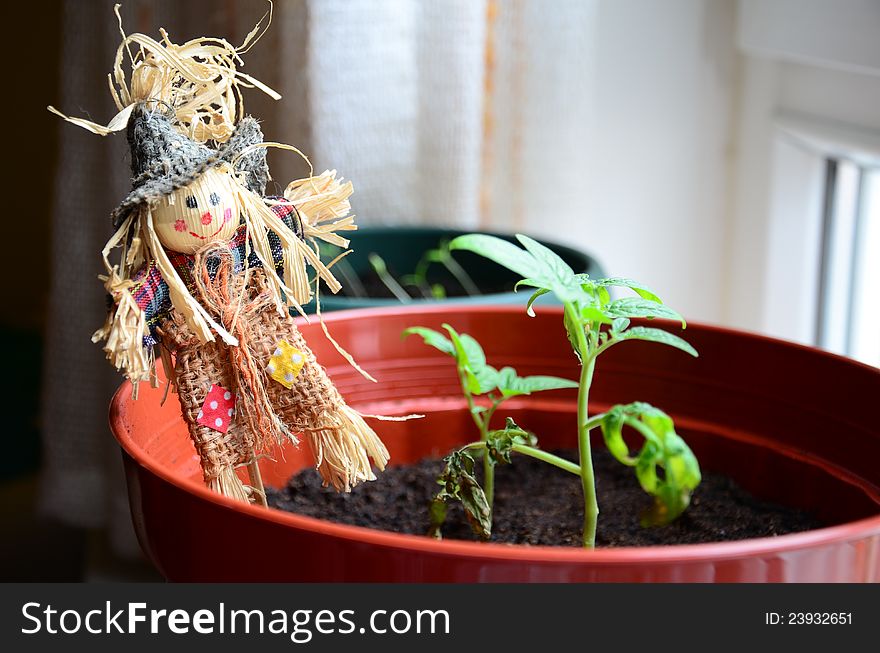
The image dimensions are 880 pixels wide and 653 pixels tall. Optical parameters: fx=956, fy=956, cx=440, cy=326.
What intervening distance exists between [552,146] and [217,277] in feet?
2.29

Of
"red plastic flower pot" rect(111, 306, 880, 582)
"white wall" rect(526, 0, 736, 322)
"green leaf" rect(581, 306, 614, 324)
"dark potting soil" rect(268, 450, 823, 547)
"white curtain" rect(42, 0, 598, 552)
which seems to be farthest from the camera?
"white wall" rect(526, 0, 736, 322)

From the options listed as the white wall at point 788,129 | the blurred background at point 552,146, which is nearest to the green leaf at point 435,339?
the blurred background at point 552,146

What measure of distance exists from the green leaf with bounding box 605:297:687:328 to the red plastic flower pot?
127mm

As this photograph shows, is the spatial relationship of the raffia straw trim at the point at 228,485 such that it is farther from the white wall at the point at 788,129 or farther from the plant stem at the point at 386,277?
the white wall at the point at 788,129

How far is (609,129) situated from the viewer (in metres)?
1.30

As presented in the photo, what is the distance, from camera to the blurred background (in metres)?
0.97

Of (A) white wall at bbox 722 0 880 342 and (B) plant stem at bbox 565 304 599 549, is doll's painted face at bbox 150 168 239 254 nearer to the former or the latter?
(B) plant stem at bbox 565 304 599 549

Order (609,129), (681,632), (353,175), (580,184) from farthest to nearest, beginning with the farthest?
(609,129), (580,184), (353,175), (681,632)

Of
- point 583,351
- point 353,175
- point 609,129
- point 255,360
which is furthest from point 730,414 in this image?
point 609,129

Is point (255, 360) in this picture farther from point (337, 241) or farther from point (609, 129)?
point (609, 129)

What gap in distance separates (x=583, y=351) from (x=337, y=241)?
0.15 meters

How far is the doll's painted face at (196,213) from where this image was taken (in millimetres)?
463

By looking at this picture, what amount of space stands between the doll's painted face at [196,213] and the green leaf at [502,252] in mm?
127

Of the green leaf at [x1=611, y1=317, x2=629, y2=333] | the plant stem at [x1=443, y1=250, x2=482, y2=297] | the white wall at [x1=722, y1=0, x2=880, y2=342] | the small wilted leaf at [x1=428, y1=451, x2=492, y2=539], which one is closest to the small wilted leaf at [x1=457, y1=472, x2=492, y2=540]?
the small wilted leaf at [x1=428, y1=451, x2=492, y2=539]
